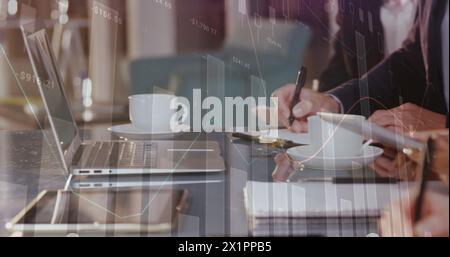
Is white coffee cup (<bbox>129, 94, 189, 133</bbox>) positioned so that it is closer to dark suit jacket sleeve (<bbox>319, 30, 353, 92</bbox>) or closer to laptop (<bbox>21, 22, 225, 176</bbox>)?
laptop (<bbox>21, 22, 225, 176</bbox>)

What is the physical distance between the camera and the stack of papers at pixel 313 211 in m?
0.43

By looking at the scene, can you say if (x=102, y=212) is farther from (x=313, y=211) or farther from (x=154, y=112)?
(x=154, y=112)

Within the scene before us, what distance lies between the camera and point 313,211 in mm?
445

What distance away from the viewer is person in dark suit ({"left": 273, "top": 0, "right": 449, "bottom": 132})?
0.97 metres

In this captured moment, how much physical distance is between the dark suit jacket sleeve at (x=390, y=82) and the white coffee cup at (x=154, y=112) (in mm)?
474

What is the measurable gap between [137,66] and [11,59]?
0.92 metres

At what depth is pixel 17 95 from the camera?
2.96 m

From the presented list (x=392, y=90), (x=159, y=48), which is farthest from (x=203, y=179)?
(x=159, y=48)

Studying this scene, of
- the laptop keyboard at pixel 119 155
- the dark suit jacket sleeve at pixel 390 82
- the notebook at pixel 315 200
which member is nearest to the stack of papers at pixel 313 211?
the notebook at pixel 315 200

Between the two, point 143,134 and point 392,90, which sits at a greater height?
point 392,90

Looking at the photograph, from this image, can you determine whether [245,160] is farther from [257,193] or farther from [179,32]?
[179,32]

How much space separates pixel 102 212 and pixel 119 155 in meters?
0.24

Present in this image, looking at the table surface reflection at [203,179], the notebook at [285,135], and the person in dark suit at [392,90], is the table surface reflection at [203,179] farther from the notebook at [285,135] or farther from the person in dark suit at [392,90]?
the person in dark suit at [392,90]

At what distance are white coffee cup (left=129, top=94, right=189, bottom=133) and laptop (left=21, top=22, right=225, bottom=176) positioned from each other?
0.13 metres
